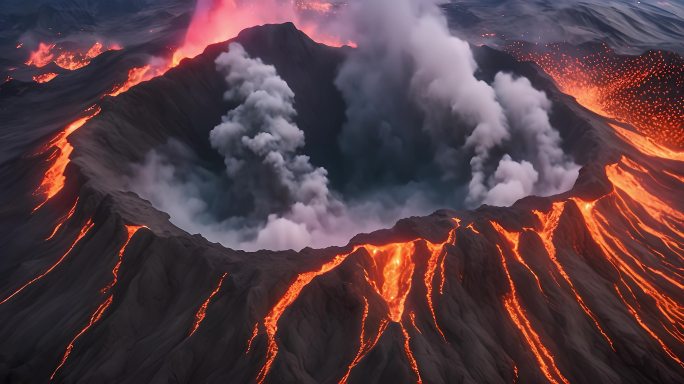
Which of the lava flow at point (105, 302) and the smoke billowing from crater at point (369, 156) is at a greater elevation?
the lava flow at point (105, 302)

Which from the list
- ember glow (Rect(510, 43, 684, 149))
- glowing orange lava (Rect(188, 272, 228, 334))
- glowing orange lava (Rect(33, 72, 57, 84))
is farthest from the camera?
glowing orange lava (Rect(33, 72, 57, 84))

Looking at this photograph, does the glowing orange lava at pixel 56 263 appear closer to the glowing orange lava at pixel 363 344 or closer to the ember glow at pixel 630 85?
the glowing orange lava at pixel 363 344

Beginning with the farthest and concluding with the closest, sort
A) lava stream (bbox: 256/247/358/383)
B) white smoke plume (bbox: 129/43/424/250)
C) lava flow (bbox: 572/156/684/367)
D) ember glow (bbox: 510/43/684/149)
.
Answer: ember glow (bbox: 510/43/684/149), white smoke plume (bbox: 129/43/424/250), lava flow (bbox: 572/156/684/367), lava stream (bbox: 256/247/358/383)

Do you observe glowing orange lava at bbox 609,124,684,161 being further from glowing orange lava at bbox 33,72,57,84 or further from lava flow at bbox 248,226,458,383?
glowing orange lava at bbox 33,72,57,84

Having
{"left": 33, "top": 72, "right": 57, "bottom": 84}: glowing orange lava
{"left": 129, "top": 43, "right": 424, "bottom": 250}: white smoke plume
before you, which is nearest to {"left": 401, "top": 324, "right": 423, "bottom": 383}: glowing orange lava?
{"left": 129, "top": 43, "right": 424, "bottom": 250}: white smoke plume

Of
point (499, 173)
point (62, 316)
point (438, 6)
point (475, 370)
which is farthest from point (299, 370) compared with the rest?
point (438, 6)

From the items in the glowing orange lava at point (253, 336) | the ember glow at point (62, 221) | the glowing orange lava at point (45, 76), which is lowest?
the glowing orange lava at point (45, 76)

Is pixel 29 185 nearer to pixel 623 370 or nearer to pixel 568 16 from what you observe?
pixel 623 370

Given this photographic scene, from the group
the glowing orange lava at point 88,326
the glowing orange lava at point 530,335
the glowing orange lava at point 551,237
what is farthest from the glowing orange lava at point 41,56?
the glowing orange lava at point 530,335
